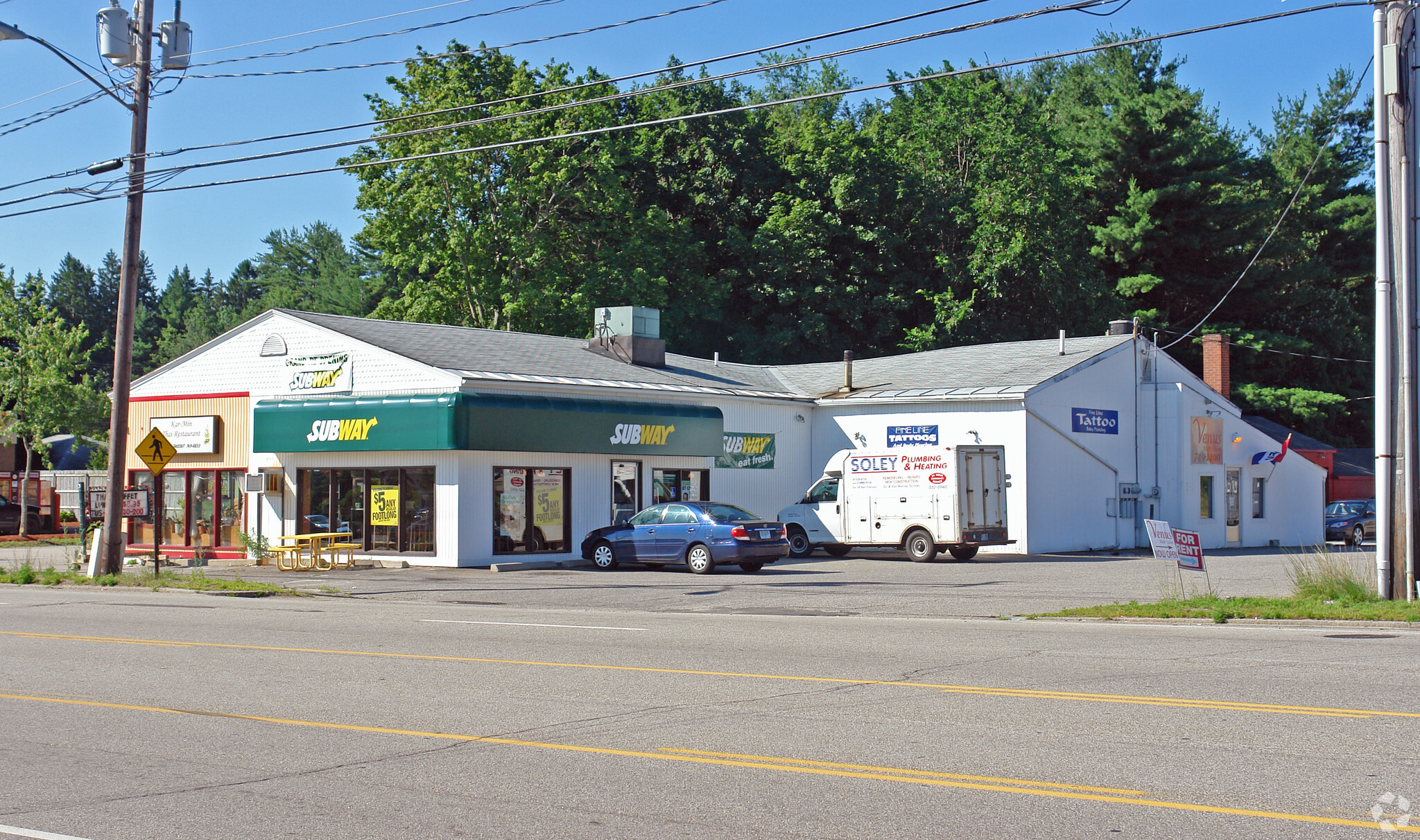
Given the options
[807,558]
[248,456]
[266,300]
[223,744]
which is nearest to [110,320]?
[266,300]

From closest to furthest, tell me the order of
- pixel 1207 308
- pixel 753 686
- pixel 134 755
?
pixel 134 755, pixel 753 686, pixel 1207 308

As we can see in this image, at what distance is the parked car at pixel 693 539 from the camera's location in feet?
85.5

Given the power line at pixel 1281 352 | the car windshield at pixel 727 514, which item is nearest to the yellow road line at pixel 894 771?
the car windshield at pixel 727 514

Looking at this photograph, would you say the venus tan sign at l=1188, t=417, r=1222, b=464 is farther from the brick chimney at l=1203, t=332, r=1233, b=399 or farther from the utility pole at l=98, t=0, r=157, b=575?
the utility pole at l=98, t=0, r=157, b=575

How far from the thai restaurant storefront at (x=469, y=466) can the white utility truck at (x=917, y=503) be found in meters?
4.29

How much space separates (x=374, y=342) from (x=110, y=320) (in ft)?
359

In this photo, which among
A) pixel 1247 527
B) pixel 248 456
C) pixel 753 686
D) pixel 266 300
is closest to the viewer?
pixel 753 686

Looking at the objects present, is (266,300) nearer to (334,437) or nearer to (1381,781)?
(334,437)

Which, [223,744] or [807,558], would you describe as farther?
[807,558]

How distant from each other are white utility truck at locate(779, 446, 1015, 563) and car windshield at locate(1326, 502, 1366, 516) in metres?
18.9

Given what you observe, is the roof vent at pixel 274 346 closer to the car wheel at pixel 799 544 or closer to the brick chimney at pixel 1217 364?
the car wheel at pixel 799 544

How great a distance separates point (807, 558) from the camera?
31.7 metres

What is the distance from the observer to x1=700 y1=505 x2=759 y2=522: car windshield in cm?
2641

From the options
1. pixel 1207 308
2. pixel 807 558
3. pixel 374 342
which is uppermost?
pixel 1207 308
